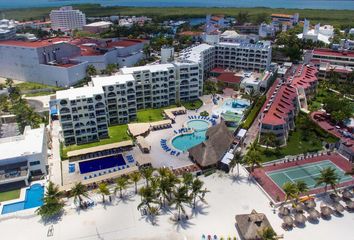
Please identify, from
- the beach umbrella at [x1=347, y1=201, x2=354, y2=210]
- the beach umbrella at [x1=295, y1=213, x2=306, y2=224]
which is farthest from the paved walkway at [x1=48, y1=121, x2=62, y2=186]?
the beach umbrella at [x1=347, y1=201, x2=354, y2=210]

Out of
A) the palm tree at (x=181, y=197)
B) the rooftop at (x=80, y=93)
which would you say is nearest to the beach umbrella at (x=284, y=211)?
the palm tree at (x=181, y=197)

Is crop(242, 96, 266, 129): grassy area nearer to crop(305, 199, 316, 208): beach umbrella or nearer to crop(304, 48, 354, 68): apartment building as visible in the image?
crop(305, 199, 316, 208): beach umbrella

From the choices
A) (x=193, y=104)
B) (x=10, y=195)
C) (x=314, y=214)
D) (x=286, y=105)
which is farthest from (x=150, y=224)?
(x=193, y=104)

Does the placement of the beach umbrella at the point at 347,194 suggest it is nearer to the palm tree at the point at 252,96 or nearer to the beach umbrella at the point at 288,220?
the beach umbrella at the point at 288,220

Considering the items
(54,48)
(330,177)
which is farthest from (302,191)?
(54,48)

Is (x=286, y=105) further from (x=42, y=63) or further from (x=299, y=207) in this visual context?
(x=42, y=63)

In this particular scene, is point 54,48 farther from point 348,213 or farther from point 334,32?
point 334,32
